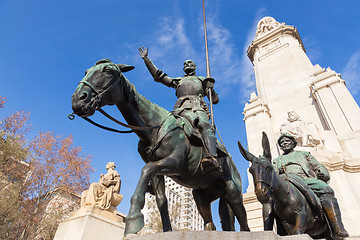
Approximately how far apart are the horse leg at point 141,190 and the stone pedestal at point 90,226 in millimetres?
4524

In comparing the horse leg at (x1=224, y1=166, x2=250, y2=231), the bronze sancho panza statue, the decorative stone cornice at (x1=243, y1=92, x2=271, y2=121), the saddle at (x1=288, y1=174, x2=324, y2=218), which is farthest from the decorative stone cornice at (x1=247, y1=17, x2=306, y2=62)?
the horse leg at (x1=224, y1=166, x2=250, y2=231)

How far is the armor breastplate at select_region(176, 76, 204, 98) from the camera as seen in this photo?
4650 millimetres

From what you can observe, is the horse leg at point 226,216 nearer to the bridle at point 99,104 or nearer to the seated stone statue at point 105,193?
the bridle at point 99,104

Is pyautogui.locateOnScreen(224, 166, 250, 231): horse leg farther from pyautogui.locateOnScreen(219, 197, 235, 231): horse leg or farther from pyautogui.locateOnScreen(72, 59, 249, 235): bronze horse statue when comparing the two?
pyautogui.locateOnScreen(219, 197, 235, 231): horse leg

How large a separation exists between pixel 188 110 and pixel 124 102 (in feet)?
3.79

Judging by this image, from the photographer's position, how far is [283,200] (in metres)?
4.02

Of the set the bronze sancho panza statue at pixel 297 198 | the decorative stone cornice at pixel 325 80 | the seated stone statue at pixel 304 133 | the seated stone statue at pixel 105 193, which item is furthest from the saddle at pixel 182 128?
the decorative stone cornice at pixel 325 80

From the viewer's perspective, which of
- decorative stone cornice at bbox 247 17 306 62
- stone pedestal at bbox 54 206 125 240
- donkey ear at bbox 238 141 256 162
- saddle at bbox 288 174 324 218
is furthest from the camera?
decorative stone cornice at bbox 247 17 306 62

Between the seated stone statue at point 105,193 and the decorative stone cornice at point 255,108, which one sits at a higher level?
the decorative stone cornice at point 255,108

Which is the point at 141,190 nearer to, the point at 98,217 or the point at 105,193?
the point at 98,217

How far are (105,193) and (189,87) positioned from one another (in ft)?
17.2

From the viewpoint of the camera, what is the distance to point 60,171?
1828 centimetres

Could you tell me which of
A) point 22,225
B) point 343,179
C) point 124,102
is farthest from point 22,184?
point 343,179

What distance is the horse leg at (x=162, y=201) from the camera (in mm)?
3594
